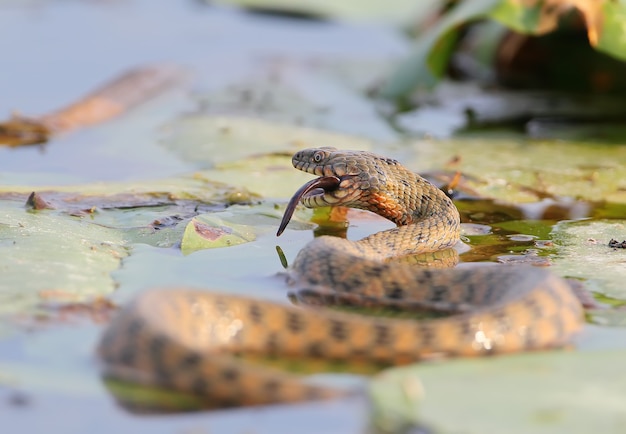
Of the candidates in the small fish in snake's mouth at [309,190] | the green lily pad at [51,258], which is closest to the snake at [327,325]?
the small fish in snake's mouth at [309,190]

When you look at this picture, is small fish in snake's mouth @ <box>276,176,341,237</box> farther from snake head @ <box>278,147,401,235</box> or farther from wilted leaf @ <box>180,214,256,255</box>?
wilted leaf @ <box>180,214,256,255</box>

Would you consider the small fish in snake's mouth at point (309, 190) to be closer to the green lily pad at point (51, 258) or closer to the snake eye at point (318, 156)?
the snake eye at point (318, 156)

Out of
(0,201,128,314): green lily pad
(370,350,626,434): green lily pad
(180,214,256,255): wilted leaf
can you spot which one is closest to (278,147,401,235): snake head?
(180,214,256,255): wilted leaf

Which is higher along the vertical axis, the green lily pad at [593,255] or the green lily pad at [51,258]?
the green lily pad at [593,255]

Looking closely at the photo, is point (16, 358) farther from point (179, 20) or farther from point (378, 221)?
point (179, 20)

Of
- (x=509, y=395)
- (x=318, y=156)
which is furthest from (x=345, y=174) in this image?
(x=509, y=395)
